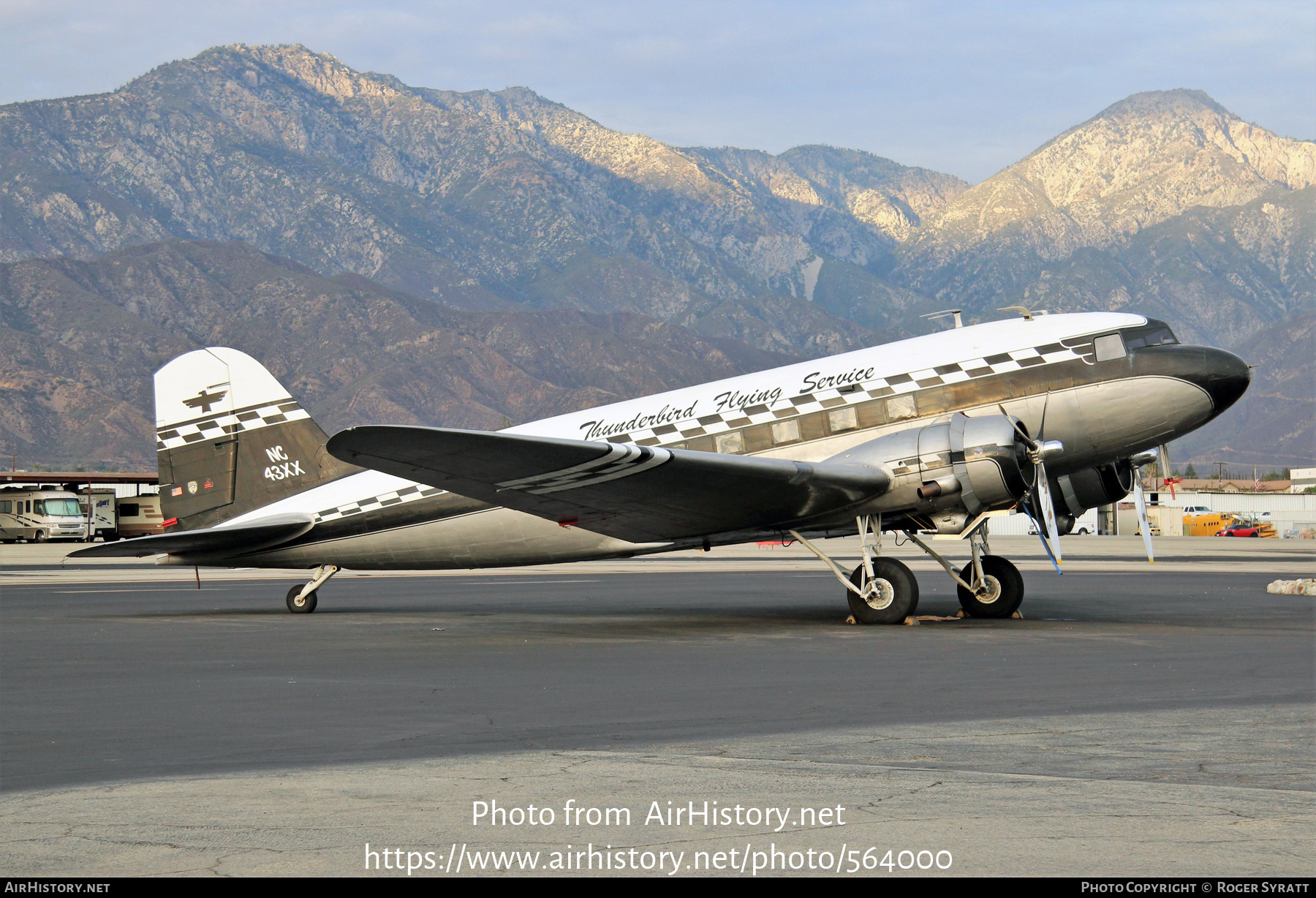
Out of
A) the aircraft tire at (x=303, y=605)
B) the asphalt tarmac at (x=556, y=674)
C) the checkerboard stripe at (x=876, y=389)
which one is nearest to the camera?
the asphalt tarmac at (x=556, y=674)

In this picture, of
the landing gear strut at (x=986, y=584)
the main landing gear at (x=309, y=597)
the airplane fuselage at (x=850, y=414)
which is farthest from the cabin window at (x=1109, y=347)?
the main landing gear at (x=309, y=597)

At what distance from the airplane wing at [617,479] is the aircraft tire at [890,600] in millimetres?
1155

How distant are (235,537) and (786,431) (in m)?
9.35

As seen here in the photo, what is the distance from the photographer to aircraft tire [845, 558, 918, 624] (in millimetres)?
17406

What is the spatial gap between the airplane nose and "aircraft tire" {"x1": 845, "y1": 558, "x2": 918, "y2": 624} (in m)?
5.04

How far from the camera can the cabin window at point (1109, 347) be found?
1759 centimetres

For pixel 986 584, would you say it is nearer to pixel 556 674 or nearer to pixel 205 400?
pixel 556 674

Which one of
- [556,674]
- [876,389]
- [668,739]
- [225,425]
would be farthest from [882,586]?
[225,425]

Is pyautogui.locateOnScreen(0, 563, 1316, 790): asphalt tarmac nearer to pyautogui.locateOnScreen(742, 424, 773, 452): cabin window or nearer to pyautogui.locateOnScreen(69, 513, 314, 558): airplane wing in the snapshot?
pyautogui.locateOnScreen(69, 513, 314, 558): airplane wing

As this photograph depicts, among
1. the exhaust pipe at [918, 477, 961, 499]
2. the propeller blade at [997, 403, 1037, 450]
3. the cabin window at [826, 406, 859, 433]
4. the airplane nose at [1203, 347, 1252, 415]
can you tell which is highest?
the airplane nose at [1203, 347, 1252, 415]

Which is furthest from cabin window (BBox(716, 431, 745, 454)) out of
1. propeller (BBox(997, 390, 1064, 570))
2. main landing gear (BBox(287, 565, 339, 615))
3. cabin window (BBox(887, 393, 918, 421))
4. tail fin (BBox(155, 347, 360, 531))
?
main landing gear (BBox(287, 565, 339, 615))

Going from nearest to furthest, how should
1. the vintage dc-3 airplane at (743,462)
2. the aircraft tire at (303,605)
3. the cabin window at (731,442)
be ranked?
the vintage dc-3 airplane at (743,462) < the cabin window at (731,442) < the aircraft tire at (303,605)

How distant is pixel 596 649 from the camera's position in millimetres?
14758

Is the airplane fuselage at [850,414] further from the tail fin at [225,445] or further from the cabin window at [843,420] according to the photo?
the tail fin at [225,445]
